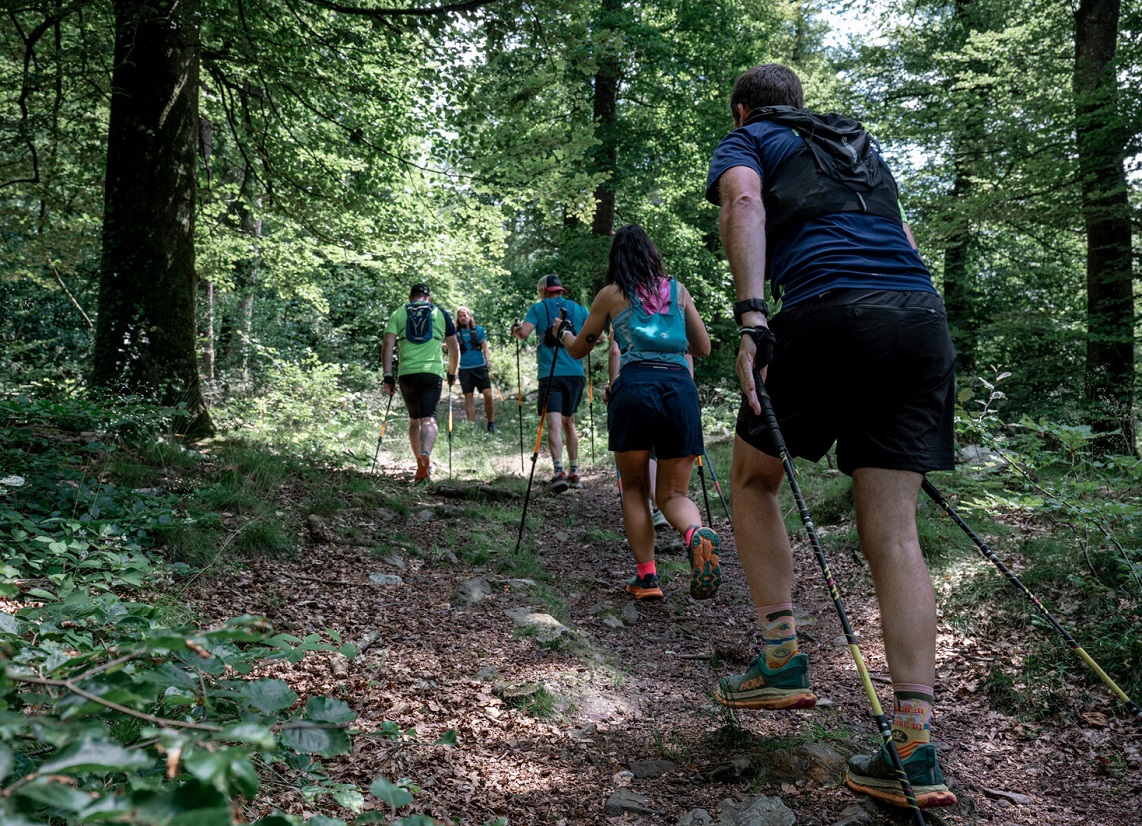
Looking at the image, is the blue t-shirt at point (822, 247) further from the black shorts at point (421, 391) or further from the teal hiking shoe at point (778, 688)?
the black shorts at point (421, 391)

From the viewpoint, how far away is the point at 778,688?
2.63 m

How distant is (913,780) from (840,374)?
1.27 m

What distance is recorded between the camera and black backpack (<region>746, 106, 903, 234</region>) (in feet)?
8.66

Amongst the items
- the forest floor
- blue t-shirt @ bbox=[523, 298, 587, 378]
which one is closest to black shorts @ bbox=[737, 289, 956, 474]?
the forest floor

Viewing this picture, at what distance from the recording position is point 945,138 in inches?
467

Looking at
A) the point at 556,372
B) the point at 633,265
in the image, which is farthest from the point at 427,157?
the point at 633,265

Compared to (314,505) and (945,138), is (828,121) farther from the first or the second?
(945,138)

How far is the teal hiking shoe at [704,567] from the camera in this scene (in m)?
3.83

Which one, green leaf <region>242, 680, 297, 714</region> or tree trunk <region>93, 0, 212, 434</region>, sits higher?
tree trunk <region>93, 0, 212, 434</region>

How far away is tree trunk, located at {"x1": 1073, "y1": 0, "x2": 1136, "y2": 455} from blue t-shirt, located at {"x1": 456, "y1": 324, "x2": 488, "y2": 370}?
9266mm

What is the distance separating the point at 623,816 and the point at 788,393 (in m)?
1.50

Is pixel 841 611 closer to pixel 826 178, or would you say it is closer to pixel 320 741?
pixel 826 178

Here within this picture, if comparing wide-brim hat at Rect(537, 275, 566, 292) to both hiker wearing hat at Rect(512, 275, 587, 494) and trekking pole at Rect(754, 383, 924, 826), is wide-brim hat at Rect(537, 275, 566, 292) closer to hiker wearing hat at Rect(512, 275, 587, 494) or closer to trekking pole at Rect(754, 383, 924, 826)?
hiker wearing hat at Rect(512, 275, 587, 494)

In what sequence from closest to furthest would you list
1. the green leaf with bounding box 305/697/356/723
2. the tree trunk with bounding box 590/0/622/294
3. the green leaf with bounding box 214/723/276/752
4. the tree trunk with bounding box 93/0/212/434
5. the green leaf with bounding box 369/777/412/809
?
the green leaf with bounding box 214/723/276/752, the green leaf with bounding box 369/777/412/809, the green leaf with bounding box 305/697/356/723, the tree trunk with bounding box 93/0/212/434, the tree trunk with bounding box 590/0/622/294
